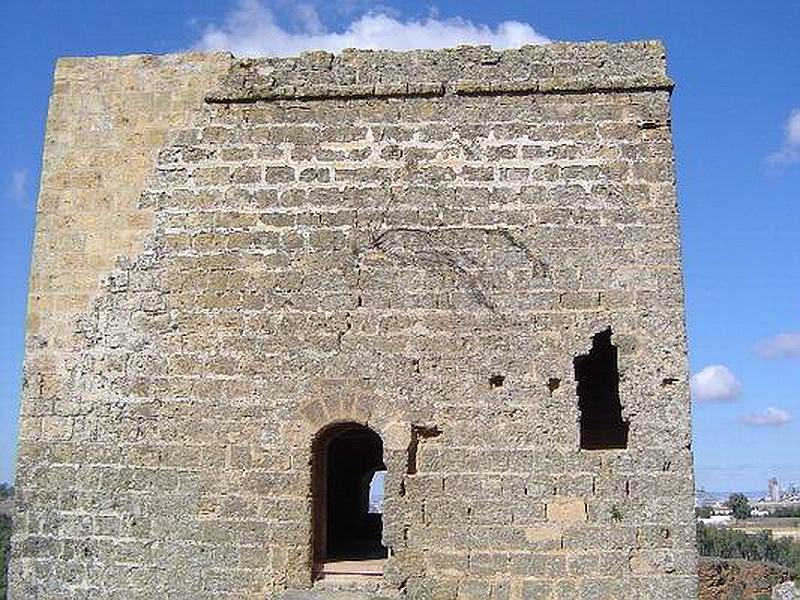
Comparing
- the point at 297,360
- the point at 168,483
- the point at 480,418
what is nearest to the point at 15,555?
the point at 168,483

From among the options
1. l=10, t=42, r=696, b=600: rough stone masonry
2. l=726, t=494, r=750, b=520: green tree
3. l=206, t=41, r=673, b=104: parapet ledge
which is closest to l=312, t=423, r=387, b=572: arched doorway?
l=10, t=42, r=696, b=600: rough stone masonry

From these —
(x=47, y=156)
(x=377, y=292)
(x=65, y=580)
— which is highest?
(x=47, y=156)

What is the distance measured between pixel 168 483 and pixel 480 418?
7.94ft

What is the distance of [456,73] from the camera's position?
700cm

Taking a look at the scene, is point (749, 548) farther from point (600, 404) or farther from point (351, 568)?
point (351, 568)

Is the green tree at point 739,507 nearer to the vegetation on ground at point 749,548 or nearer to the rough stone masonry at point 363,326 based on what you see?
the vegetation on ground at point 749,548

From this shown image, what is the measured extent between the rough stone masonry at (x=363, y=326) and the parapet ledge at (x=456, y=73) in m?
0.02

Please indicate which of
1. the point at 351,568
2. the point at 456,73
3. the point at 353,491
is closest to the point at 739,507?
the point at 353,491

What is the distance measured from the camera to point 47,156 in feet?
23.9

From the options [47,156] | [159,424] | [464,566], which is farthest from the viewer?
[47,156]

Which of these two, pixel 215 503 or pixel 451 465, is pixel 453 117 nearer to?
pixel 451 465

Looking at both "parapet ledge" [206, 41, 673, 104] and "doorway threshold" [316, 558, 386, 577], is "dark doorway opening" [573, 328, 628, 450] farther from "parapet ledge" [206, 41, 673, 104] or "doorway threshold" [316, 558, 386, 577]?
"parapet ledge" [206, 41, 673, 104]

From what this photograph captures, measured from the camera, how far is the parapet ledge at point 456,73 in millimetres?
6898

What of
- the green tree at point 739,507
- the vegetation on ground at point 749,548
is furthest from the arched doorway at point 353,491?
the green tree at point 739,507
